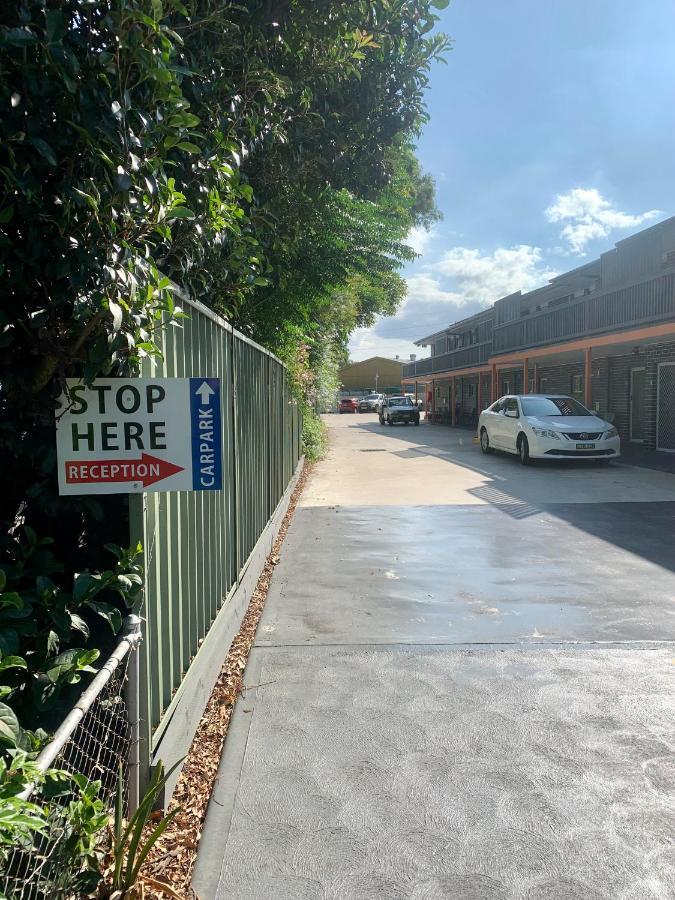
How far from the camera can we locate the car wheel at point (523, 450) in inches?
584

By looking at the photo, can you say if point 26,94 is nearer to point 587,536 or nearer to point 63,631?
point 63,631

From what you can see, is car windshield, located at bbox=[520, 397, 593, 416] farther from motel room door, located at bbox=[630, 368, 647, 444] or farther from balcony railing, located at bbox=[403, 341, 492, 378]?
balcony railing, located at bbox=[403, 341, 492, 378]

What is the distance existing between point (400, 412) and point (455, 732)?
3237cm

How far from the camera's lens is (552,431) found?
14.1 meters

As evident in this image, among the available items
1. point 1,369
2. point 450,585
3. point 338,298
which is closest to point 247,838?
point 1,369

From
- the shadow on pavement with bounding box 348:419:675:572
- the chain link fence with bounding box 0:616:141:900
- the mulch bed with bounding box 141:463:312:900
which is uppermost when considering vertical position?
the chain link fence with bounding box 0:616:141:900

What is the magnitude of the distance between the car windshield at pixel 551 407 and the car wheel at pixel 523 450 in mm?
609

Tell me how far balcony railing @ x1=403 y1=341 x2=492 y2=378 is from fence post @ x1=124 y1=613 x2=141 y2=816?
1105 inches

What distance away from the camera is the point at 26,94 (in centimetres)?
195

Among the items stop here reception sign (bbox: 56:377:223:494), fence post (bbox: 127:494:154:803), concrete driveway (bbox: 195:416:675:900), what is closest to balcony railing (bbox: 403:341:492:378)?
concrete driveway (bbox: 195:416:675:900)

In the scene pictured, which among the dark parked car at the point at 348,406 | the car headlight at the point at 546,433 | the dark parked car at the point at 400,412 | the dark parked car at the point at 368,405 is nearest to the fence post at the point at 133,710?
the car headlight at the point at 546,433

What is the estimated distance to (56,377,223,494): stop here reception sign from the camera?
8.21ft

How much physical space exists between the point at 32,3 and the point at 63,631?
192 centimetres

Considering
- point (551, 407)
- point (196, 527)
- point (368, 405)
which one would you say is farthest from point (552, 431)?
point (368, 405)
